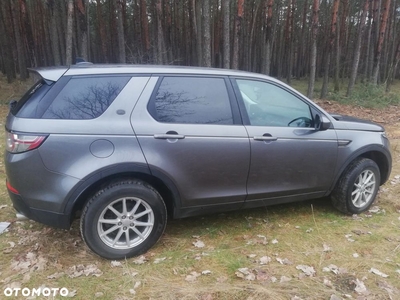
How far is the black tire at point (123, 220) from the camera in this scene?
9.56 feet

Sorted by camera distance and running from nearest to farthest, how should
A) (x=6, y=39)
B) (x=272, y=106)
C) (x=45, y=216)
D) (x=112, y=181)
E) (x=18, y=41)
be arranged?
1. (x=45, y=216)
2. (x=112, y=181)
3. (x=272, y=106)
4. (x=18, y=41)
5. (x=6, y=39)

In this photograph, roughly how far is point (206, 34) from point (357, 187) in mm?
8259

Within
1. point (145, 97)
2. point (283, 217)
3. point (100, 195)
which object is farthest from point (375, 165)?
point (100, 195)

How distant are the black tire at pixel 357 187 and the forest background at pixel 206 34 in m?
8.06

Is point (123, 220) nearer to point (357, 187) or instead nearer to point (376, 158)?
point (357, 187)

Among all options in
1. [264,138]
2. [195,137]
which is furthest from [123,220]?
[264,138]

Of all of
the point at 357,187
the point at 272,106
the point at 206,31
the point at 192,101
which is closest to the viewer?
the point at 192,101

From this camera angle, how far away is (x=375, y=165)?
163 inches

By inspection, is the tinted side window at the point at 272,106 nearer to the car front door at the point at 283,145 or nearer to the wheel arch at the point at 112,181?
the car front door at the point at 283,145

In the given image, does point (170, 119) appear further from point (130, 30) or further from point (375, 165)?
point (130, 30)

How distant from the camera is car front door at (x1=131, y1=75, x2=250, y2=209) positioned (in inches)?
120

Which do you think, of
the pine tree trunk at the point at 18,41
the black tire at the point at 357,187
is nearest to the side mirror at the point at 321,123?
the black tire at the point at 357,187

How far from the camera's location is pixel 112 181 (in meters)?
3.00

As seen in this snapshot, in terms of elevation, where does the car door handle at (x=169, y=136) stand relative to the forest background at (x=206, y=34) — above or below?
below
